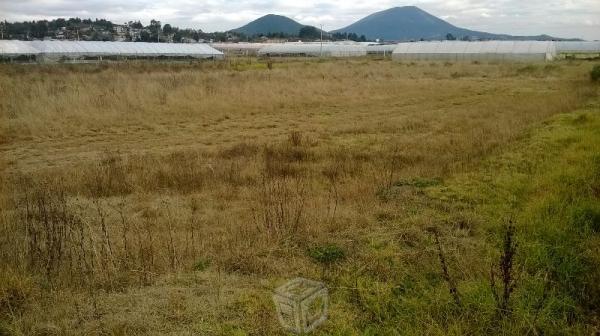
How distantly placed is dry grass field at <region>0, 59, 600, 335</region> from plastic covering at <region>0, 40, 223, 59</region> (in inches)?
1375

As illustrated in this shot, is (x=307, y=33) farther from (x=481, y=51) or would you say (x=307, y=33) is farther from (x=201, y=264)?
(x=201, y=264)

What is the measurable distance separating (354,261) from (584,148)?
6.26 m

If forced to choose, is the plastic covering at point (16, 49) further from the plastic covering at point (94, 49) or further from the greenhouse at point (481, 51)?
the greenhouse at point (481, 51)

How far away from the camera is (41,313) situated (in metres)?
3.61

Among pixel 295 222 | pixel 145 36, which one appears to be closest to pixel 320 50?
pixel 145 36

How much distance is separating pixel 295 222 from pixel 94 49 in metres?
50.1

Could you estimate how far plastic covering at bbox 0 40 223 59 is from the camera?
43.7 meters

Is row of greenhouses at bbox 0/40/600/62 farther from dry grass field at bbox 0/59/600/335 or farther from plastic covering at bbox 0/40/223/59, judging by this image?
dry grass field at bbox 0/59/600/335

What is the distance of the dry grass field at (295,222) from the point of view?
361 cm

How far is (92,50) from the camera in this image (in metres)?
48.5

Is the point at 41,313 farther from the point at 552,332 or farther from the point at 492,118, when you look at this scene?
the point at 492,118

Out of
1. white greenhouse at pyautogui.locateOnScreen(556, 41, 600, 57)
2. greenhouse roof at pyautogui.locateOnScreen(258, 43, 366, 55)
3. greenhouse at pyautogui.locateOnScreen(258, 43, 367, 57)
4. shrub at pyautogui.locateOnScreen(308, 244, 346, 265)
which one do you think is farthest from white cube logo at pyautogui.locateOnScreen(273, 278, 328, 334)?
white greenhouse at pyautogui.locateOnScreen(556, 41, 600, 57)

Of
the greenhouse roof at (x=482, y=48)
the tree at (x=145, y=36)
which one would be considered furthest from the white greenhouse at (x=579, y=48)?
the tree at (x=145, y=36)

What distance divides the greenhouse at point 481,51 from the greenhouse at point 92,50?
24.0 m
